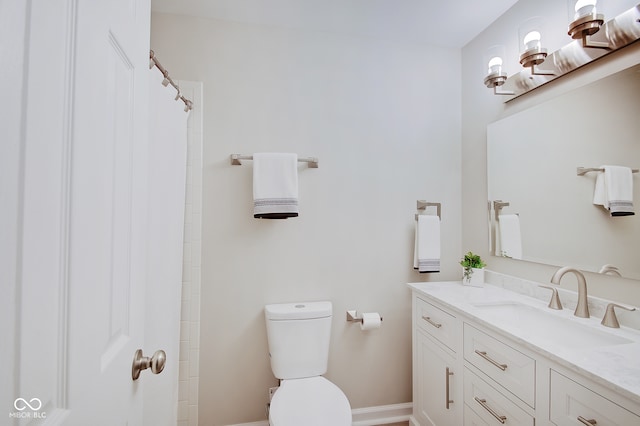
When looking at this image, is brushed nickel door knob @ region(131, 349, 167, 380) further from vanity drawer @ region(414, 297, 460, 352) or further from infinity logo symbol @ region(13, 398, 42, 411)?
vanity drawer @ region(414, 297, 460, 352)

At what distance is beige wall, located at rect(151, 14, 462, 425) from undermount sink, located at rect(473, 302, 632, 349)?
624mm

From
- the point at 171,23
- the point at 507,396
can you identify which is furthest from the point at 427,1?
the point at 507,396

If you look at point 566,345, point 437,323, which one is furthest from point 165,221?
point 566,345

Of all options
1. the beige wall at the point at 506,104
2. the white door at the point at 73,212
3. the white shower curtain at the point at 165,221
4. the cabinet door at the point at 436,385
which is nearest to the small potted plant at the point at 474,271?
the beige wall at the point at 506,104

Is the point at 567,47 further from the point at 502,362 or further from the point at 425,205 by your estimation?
the point at 502,362

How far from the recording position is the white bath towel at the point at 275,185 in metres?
1.75

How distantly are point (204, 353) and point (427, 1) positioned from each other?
241cm

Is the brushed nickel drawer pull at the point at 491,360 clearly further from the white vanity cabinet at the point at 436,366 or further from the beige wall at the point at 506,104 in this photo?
the beige wall at the point at 506,104

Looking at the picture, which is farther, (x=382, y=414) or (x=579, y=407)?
(x=382, y=414)

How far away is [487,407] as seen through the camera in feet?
4.09

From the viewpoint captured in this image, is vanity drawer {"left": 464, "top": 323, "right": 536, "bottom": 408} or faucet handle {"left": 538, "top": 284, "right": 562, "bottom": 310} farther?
faucet handle {"left": 538, "top": 284, "right": 562, "bottom": 310}

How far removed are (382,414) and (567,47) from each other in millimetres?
2289

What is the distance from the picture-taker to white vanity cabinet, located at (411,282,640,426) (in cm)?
88

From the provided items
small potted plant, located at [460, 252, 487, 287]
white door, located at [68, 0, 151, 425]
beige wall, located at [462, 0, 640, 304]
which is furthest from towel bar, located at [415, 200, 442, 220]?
white door, located at [68, 0, 151, 425]
